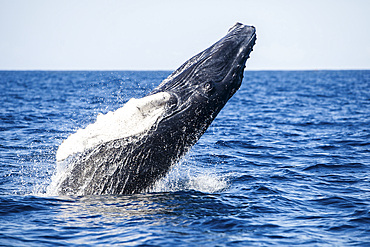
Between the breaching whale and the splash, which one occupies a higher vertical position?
the breaching whale

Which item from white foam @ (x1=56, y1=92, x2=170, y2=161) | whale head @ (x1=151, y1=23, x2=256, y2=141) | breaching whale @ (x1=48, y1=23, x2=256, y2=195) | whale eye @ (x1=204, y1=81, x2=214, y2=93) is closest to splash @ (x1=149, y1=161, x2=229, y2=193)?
breaching whale @ (x1=48, y1=23, x2=256, y2=195)

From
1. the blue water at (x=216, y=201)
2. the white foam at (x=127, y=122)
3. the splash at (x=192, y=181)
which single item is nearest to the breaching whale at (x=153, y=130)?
the white foam at (x=127, y=122)

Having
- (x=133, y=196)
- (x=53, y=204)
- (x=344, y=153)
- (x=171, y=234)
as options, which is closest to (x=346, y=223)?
(x=171, y=234)

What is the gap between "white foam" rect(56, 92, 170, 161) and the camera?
23.1 ft

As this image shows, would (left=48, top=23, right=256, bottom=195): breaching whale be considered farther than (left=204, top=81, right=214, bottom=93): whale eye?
No

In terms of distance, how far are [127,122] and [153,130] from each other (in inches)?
16.8

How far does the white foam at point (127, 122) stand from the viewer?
23.1 feet

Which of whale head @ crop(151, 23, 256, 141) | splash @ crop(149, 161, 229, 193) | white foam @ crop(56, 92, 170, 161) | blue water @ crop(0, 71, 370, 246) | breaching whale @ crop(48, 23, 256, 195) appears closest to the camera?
blue water @ crop(0, 71, 370, 246)

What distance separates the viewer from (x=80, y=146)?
22.7 feet

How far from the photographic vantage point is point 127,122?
7.14 metres

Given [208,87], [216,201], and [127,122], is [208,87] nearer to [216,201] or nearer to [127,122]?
[127,122]

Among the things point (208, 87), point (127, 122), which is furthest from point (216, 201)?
point (127, 122)

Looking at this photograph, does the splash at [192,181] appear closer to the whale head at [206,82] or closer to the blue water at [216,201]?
the blue water at [216,201]

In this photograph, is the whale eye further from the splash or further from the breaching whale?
the splash
